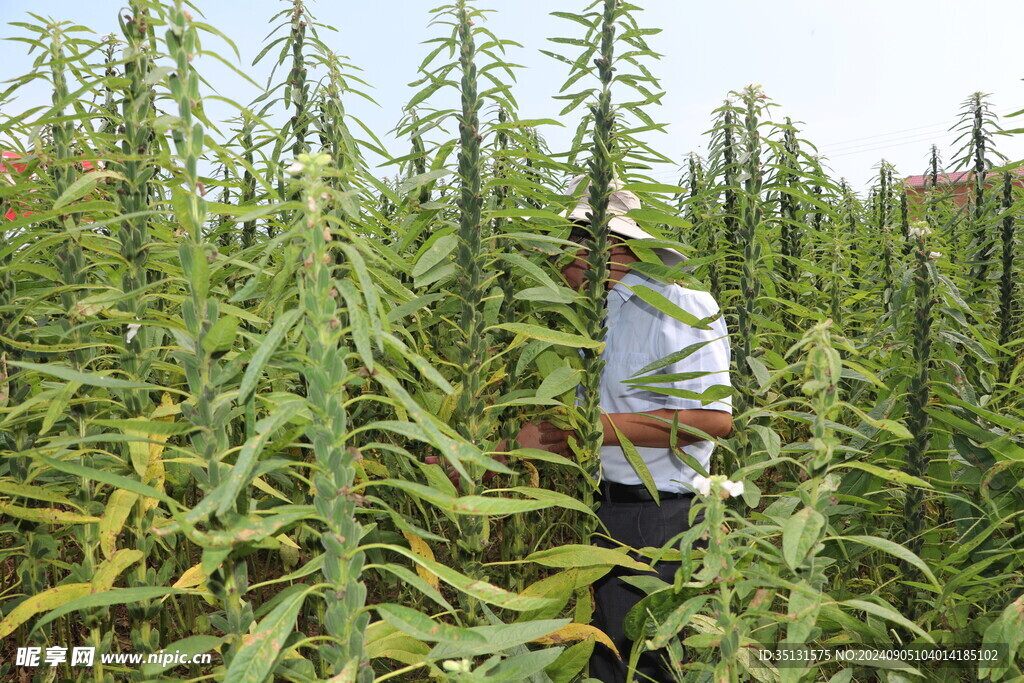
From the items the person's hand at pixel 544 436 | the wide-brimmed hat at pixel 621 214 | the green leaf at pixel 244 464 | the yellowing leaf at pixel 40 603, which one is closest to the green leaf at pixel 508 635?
the green leaf at pixel 244 464

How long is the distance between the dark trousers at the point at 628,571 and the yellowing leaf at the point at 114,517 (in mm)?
1474

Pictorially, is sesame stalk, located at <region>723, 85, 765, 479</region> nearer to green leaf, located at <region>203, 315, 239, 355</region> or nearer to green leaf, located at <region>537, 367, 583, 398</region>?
green leaf, located at <region>537, 367, 583, 398</region>

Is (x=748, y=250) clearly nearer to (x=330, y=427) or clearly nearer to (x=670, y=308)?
(x=670, y=308)

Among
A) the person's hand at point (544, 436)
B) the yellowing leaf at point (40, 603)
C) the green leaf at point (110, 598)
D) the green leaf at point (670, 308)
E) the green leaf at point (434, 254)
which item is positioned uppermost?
the green leaf at point (434, 254)

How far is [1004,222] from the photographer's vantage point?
9.11 feet

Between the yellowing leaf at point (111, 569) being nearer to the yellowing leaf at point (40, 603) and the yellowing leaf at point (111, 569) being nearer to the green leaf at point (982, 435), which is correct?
the yellowing leaf at point (40, 603)

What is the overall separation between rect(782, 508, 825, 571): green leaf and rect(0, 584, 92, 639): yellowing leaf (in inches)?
46.6

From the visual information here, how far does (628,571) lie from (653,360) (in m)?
0.72

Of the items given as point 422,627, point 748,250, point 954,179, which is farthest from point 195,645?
point 954,179

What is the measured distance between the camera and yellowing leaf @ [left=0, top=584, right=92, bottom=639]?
1.19 metres

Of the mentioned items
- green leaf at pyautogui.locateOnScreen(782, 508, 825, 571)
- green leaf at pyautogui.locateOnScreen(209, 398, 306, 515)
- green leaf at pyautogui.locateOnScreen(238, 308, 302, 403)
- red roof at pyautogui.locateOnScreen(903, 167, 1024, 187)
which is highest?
red roof at pyautogui.locateOnScreen(903, 167, 1024, 187)

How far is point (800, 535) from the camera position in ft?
3.47

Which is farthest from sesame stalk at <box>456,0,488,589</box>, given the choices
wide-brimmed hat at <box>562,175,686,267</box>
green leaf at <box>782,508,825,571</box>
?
green leaf at <box>782,508,825,571</box>

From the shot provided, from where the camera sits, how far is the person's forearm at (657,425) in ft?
6.90
